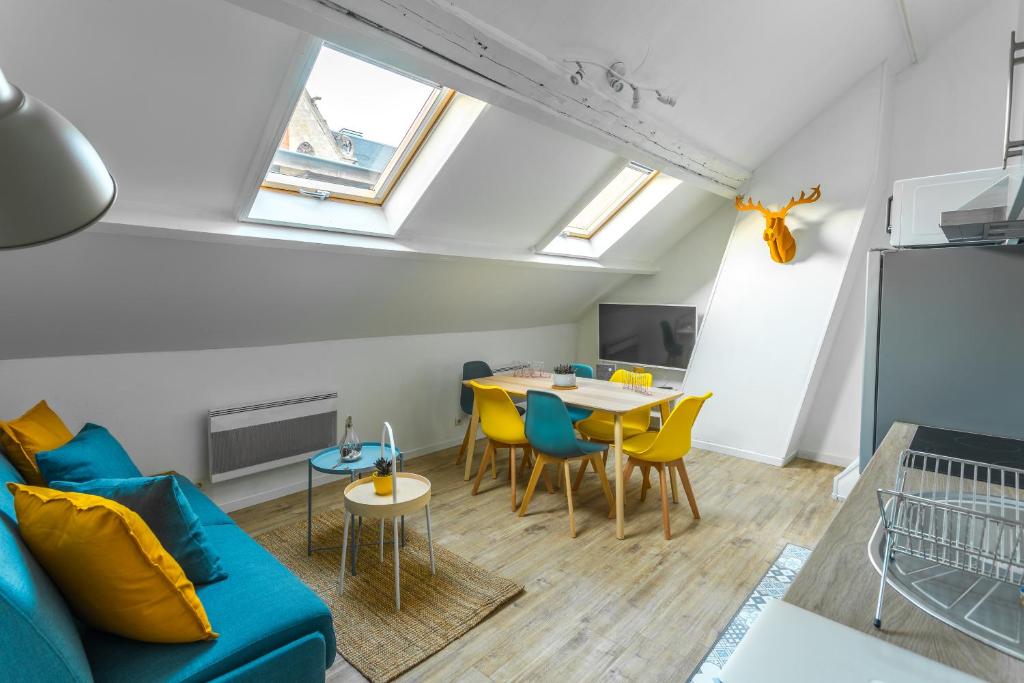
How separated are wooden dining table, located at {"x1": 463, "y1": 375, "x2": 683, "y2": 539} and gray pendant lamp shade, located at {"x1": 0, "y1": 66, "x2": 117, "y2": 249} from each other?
2822 mm

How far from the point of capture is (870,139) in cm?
414

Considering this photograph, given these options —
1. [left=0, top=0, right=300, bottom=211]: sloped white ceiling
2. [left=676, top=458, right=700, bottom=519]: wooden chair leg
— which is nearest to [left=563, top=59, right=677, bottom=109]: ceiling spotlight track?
[left=0, top=0, right=300, bottom=211]: sloped white ceiling

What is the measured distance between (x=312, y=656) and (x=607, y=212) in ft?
14.2

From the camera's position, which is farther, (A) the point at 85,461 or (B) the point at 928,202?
(A) the point at 85,461

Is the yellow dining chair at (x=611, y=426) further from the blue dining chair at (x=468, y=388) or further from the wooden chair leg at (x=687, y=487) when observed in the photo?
the blue dining chair at (x=468, y=388)

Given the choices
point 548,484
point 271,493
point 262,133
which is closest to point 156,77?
point 262,133

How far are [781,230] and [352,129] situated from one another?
11.1 ft

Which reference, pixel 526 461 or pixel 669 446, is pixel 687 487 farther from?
pixel 526 461

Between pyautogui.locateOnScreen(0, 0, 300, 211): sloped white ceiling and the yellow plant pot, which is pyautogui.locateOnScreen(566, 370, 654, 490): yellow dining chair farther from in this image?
pyautogui.locateOnScreen(0, 0, 300, 211): sloped white ceiling

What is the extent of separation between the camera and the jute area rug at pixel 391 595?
7.30ft

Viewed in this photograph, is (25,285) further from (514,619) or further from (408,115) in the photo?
(514,619)

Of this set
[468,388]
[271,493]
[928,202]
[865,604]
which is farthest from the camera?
[468,388]

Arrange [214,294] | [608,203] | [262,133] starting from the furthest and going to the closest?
[608,203], [214,294], [262,133]

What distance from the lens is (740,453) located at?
15.4 ft
